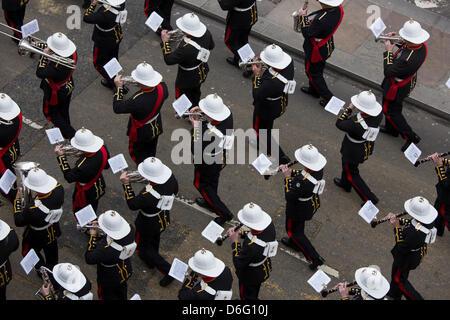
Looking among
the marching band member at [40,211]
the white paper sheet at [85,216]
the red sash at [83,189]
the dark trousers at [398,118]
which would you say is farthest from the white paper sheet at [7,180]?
the dark trousers at [398,118]

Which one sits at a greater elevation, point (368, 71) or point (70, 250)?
point (368, 71)

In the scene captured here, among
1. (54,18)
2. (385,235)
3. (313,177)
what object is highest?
(313,177)

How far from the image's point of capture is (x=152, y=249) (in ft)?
38.0

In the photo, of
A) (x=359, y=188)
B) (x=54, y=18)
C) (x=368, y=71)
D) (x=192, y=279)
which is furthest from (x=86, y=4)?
(x=192, y=279)

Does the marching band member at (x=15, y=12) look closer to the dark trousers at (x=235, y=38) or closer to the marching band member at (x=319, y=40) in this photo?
the dark trousers at (x=235, y=38)

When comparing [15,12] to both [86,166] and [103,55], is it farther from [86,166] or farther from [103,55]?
[86,166]

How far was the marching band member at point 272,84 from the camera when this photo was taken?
1254 centimetres

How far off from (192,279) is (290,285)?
78.9 inches

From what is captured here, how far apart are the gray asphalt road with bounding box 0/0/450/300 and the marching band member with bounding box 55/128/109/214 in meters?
0.70

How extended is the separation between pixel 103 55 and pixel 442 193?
578 centimetres

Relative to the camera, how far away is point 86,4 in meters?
15.9

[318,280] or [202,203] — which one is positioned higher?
[318,280]

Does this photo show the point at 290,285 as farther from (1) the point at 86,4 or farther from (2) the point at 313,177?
(1) the point at 86,4

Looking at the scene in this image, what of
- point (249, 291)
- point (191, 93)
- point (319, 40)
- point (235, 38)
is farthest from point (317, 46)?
point (249, 291)
